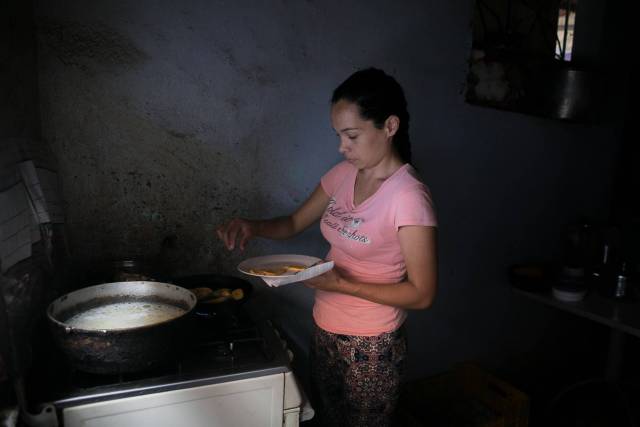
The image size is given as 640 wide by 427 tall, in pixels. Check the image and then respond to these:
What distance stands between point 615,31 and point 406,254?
2.53m

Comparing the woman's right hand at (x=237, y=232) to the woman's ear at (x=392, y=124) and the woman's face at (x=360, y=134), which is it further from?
the woman's ear at (x=392, y=124)

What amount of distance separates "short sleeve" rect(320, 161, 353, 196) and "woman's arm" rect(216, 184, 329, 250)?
0.11 ft

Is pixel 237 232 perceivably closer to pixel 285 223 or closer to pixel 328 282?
pixel 285 223

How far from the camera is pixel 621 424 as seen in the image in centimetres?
269

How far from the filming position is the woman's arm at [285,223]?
66.3 inches

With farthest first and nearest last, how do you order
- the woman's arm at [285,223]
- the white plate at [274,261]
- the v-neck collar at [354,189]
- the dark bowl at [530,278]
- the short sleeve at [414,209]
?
1. the dark bowl at [530,278]
2. the woman's arm at [285,223]
3. the white plate at [274,261]
4. the v-neck collar at [354,189]
5. the short sleeve at [414,209]

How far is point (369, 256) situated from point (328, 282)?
19cm

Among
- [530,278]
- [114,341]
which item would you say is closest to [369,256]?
[114,341]

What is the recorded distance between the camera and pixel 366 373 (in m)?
1.52

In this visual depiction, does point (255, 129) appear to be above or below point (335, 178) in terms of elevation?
above

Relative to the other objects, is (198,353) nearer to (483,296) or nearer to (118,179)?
(118,179)

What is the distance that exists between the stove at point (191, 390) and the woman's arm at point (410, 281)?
10.4 inches

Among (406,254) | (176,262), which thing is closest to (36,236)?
(176,262)

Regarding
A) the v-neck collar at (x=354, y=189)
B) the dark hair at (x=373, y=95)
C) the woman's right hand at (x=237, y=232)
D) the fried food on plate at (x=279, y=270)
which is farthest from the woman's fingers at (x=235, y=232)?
the dark hair at (x=373, y=95)
